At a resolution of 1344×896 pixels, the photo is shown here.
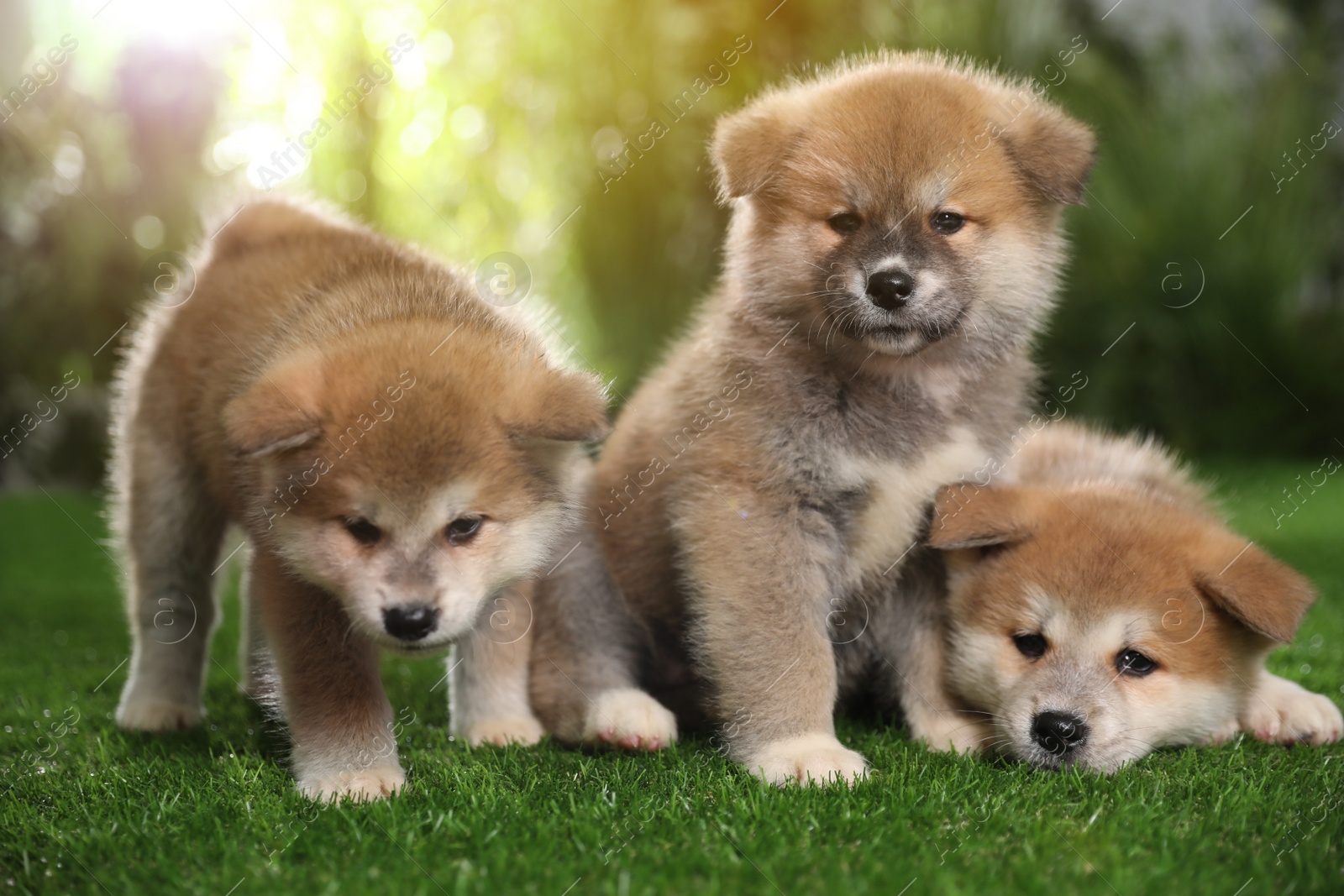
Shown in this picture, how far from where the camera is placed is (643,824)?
1.94 metres

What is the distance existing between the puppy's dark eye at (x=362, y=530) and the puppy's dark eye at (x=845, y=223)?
1.18 meters

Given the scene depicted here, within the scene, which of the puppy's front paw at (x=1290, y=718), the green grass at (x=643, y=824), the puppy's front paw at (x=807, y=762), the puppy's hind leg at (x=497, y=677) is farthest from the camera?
the puppy's hind leg at (x=497, y=677)

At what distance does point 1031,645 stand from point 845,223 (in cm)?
102

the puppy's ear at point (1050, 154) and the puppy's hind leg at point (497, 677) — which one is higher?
the puppy's ear at point (1050, 154)

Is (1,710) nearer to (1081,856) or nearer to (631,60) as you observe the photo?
(1081,856)

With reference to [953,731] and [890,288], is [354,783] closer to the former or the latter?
[953,731]

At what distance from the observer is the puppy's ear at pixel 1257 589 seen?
2.20 m

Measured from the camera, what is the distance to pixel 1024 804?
204cm

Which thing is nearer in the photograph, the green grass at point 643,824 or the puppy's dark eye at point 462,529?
the green grass at point 643,824

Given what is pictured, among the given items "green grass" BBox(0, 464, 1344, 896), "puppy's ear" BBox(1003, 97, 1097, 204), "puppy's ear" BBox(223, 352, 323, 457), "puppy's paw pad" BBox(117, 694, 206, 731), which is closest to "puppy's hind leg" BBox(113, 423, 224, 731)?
"puppy's paw pad" BBox(117, 694, 206, 731)

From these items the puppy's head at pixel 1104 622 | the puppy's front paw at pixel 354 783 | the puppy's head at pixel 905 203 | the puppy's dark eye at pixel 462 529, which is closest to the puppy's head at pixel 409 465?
the puppy's dark eye at pixel 462 529

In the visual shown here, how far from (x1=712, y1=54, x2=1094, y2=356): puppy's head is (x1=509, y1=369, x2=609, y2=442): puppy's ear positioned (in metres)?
0.50

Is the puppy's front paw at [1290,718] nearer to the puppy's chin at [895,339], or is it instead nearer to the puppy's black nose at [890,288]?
the puppy's chin at [895,339]

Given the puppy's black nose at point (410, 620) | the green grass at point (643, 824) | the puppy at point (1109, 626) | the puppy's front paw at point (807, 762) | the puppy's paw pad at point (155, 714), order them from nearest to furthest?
the green grass at point (643, 824) < the puppy's black nose at point (410, 620) < the puppy's front paw at point (807, 762) < the puppy at point (1109, 626) < the puppy's paw pad at point (155, 714)
